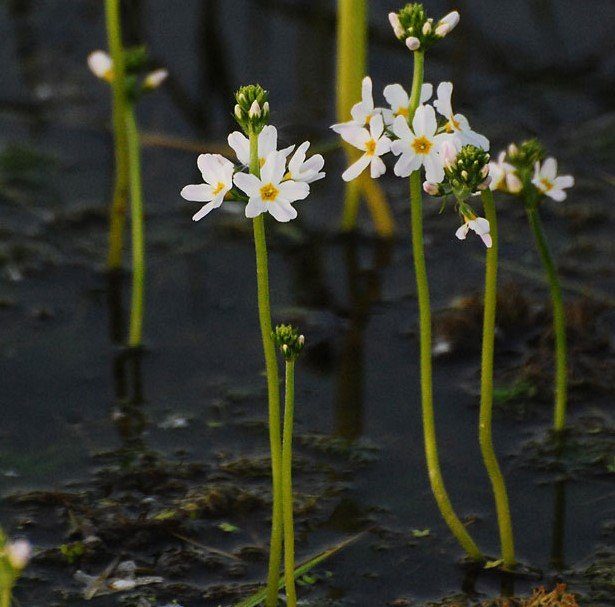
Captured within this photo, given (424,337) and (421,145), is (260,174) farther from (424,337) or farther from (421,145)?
(424,337)

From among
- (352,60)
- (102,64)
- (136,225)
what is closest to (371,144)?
(136,225)

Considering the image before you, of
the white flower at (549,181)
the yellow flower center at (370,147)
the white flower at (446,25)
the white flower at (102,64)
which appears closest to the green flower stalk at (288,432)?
the yellow flower center at (370,147)

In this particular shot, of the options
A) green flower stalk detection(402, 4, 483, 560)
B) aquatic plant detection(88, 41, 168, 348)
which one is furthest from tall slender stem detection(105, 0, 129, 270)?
green flower stalk detection(402, 4, 483, 560)

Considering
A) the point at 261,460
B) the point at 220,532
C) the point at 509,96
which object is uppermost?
the point at 509,96

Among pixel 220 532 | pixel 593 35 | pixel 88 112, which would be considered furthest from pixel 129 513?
pixel 593 35

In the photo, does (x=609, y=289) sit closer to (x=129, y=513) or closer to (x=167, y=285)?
(x=167, y=285)

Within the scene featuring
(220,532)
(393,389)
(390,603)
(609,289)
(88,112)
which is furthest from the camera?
(88,112)

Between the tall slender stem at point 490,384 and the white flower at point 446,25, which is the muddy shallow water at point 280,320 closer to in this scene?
the tall slender stem at point 490,384
